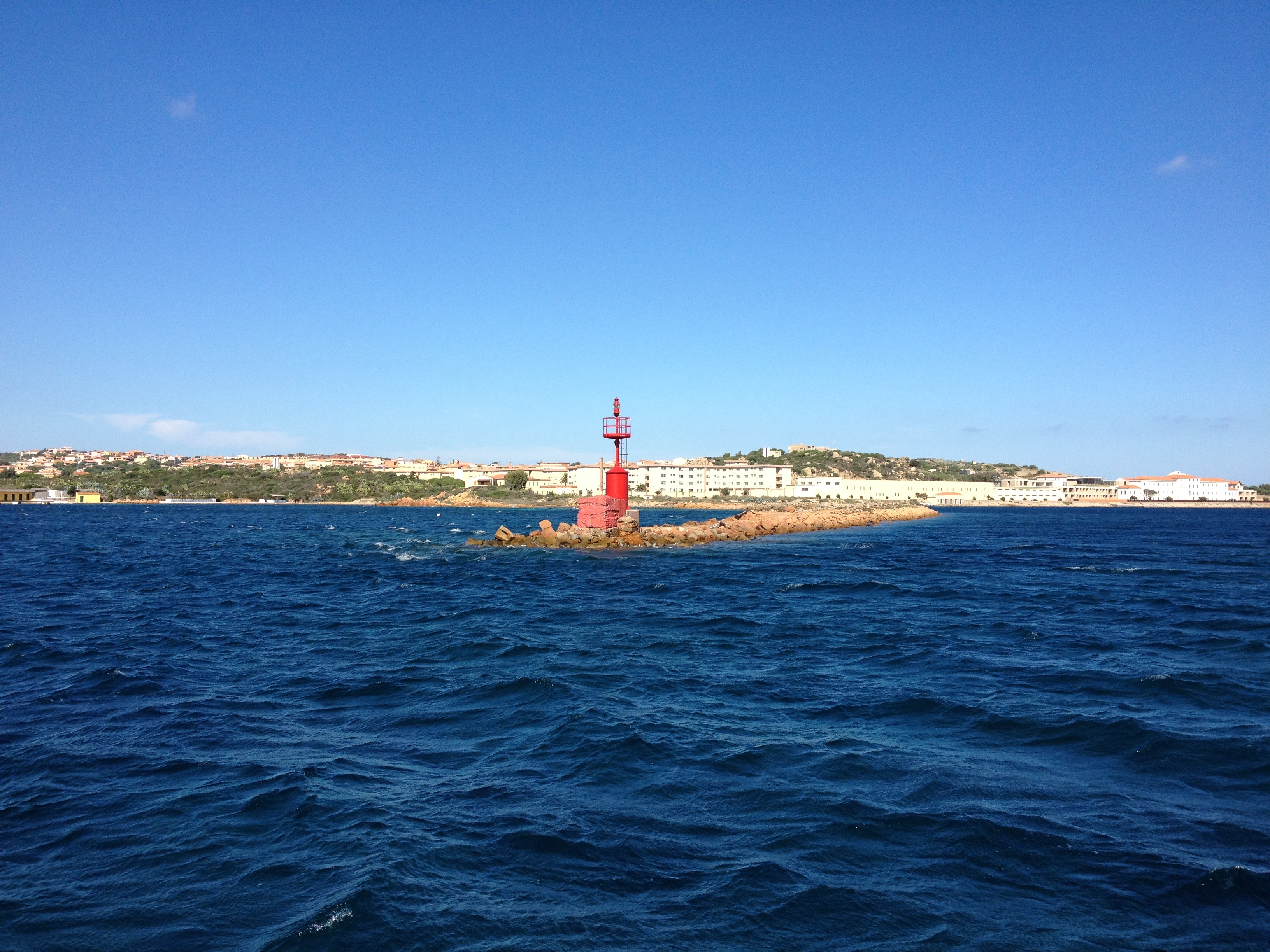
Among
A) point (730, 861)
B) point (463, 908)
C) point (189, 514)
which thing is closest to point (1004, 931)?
point (730, 861)

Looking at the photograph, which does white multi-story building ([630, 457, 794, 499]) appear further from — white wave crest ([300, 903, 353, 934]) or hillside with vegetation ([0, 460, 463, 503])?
white wave crest ([300, 903, 353, 934])

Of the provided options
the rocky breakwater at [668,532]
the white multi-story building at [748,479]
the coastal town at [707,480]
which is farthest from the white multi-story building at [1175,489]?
the rocky breakwater at [668,532]

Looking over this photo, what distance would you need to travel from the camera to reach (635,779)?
749 centimetres

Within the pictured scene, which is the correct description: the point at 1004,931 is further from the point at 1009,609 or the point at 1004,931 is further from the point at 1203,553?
the point at 1203,553

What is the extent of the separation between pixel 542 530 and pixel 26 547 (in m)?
24.4

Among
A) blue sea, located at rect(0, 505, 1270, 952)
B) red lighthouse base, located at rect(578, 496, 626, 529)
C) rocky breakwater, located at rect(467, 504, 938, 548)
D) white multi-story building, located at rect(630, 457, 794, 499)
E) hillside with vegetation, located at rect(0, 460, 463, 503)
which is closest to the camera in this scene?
blue sea, located at rect(0, 505, 1270, 952)

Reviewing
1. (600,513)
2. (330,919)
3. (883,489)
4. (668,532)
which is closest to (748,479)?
(883,489)

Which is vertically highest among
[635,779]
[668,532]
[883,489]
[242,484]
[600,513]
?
[242,484]

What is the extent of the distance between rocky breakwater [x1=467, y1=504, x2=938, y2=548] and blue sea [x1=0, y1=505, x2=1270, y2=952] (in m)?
18.4

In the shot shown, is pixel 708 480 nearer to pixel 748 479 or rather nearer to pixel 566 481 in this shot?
pixel 748 479

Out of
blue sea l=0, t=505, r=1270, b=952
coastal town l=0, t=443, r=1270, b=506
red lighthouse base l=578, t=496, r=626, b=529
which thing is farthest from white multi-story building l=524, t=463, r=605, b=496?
blue sea l=0, t=505, r=1270, b=952

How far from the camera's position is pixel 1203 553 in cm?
3703

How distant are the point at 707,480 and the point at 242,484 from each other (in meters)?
75.0

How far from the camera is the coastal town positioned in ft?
386
